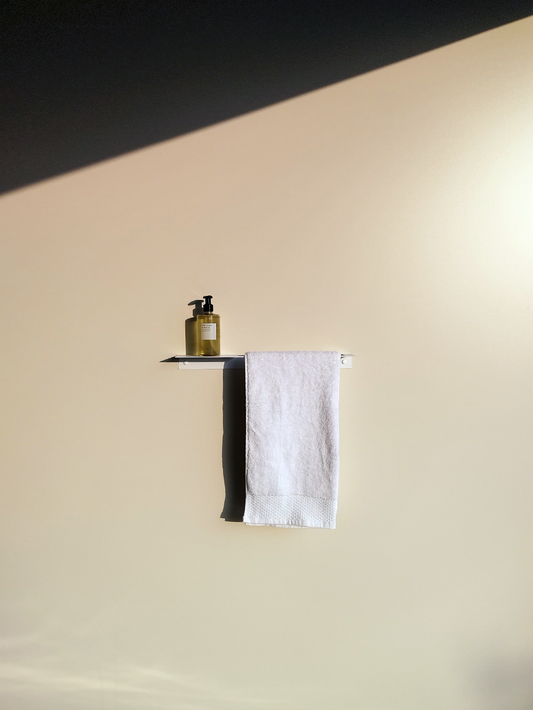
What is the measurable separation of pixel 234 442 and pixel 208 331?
33 centimetres

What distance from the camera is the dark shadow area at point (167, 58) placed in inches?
55.2

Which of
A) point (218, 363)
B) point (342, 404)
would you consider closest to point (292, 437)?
point (342, 404)

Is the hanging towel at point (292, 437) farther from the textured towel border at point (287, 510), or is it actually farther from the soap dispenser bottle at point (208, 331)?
the soap dispenser bottle at point (208, 331)

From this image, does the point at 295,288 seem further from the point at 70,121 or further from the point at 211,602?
the point at 211,602

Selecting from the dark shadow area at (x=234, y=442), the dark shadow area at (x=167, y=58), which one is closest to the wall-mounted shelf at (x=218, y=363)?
the dark shadow area at (x=234, y=442)

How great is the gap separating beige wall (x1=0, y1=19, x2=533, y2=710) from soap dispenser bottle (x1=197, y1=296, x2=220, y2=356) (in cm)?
5

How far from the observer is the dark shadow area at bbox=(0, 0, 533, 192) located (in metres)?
1.40

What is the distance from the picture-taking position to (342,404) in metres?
1.44

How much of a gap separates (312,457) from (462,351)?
514mm

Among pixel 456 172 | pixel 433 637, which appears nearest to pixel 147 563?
pixel 433 637

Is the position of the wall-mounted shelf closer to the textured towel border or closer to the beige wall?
the beige wall

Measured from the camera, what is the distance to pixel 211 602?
1.48 m

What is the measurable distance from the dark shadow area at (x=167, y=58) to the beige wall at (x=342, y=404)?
5 centimetres

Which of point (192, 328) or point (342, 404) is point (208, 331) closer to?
point (192, 328)
